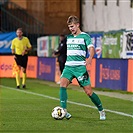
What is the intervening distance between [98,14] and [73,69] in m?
25.1

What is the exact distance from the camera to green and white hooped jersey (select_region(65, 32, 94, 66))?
12180mm

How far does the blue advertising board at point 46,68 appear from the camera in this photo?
29.0 meters

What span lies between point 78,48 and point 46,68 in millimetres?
17785

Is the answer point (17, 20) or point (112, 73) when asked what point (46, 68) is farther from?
point (17, 20)

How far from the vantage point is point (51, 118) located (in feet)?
41.2

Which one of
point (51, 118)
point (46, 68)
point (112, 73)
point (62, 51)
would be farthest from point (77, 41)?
point (46, 68)

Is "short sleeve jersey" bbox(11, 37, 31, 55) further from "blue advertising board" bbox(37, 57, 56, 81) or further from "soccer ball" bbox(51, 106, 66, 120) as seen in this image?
"soccer ball" bbox(51, 106, 66, 120)

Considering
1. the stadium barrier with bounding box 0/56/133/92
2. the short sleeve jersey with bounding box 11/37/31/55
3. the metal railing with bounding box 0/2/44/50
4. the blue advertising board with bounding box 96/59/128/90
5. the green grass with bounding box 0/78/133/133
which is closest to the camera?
the green grass with bounding box 0/78/133/133

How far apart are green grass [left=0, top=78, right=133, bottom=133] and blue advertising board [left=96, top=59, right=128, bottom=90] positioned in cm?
273

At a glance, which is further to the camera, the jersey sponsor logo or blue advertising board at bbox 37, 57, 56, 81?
blue advertising board at bbox 37, 57, 56, 81

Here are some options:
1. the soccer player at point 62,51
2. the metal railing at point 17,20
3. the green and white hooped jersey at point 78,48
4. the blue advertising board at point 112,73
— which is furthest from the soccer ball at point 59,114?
the metal railing at point 17,20

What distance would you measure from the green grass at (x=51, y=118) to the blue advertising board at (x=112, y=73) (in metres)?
2.73

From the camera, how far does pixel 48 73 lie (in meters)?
29.5

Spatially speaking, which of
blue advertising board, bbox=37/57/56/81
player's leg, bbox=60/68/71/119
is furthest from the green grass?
blue advertising board, bbox=37/57/56/81
